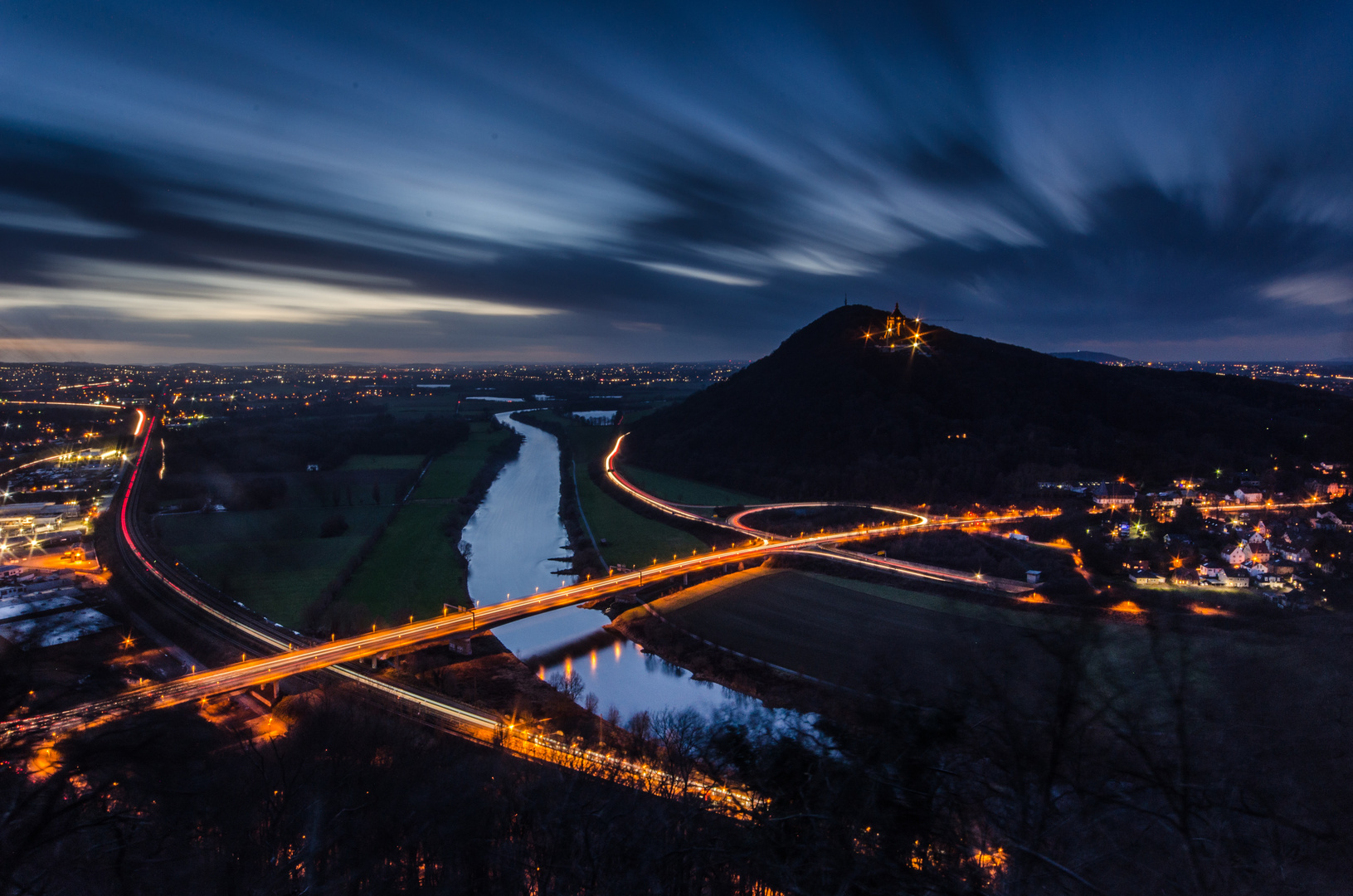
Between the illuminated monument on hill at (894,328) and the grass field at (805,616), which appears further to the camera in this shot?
the illuminated monument on hill at (894,328)

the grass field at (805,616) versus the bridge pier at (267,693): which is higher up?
the grass field at (805,616)

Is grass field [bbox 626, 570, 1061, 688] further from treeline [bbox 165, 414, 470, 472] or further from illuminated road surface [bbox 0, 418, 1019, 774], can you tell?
treeline [bbox 165, 414, 470, 472]

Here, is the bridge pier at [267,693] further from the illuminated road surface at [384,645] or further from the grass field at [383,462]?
the grass field at [383,462]

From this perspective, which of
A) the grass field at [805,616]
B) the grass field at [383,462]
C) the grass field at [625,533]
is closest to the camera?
the grass field at [805,616]

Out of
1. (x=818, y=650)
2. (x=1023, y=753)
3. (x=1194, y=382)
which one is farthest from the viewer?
(x=1194, y=382)

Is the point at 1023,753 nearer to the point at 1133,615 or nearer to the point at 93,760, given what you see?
the point at 1133,615

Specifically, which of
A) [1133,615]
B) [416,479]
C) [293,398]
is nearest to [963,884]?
[1133,615]

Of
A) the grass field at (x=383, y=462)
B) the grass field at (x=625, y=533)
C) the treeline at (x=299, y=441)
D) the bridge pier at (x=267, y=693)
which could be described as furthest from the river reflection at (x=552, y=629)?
the treeline at (x=299, y=441)
